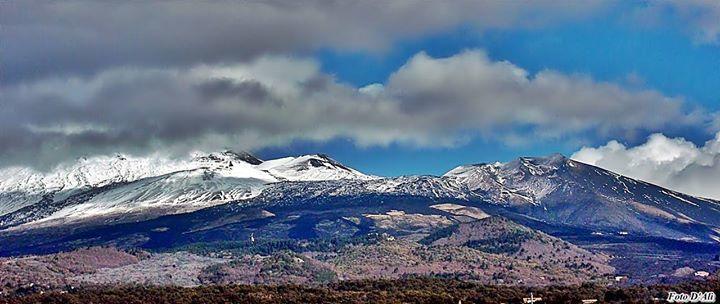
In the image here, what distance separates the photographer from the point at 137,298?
128 m

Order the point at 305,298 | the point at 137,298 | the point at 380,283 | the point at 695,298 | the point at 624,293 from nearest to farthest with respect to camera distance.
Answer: the point at 695,298, the point at 624,293, the point at 305,298, the point at 137,298, the point at 380,283

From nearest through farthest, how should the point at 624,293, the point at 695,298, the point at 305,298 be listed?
the point at 695,298 < the point at 624,293 < the point at 305,298

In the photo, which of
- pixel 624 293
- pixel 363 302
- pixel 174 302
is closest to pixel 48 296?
pixel 174 302

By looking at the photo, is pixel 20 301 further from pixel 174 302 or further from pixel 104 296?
pixel 174 302

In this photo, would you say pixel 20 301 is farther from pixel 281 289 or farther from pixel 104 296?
pixel 281 289

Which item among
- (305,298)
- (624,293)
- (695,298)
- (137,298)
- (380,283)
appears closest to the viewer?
(695,298)

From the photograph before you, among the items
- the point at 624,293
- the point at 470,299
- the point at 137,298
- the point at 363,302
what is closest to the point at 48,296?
the point at 137,298

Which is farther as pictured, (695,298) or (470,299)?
(470,299)

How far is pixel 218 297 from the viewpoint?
404 ft

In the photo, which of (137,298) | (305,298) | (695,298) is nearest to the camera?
(695,298)

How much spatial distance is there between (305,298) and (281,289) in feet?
56.5

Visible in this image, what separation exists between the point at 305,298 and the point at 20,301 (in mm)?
39466

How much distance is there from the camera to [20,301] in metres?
131

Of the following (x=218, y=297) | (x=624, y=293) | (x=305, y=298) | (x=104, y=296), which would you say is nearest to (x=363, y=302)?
(x=305, y=298)
